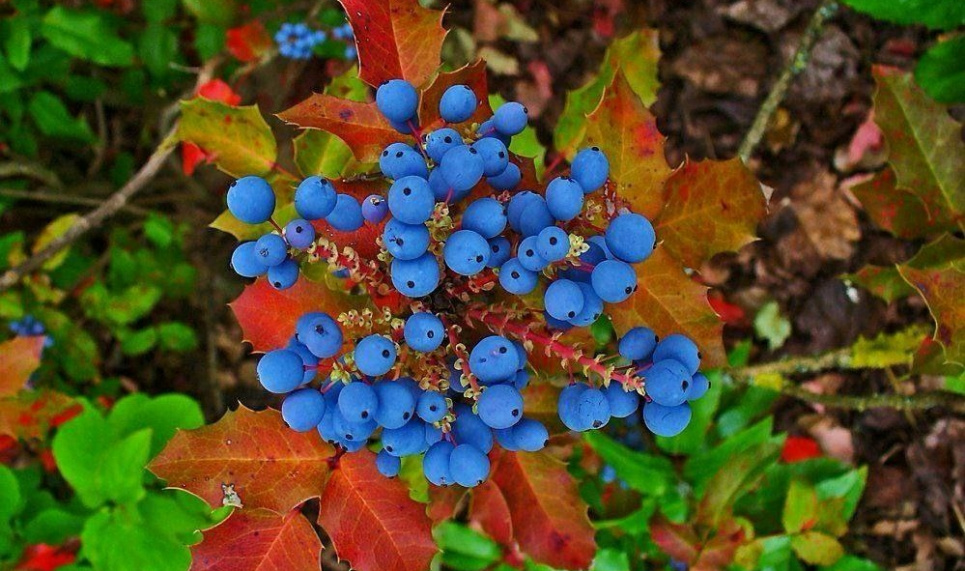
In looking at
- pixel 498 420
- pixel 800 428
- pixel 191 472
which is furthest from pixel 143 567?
pixel 800 428

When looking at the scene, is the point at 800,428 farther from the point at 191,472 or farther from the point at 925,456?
the point at 191,472

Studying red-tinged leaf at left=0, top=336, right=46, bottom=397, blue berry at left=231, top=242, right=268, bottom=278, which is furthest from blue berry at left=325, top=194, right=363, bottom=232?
red-tinged leaf at left=0, top=336, right=46, bottom=397

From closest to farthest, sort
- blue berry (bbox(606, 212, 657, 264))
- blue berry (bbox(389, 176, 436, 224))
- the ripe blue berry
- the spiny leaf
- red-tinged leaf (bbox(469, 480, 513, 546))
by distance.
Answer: blue berry (bbox(389, 176, 436, 224))
blue berry (bbox(606, 212, 657, 264))
the ripe blue berry
the spiny leaf
red-tinged leaf (bbox(469, 480, 513, 546))

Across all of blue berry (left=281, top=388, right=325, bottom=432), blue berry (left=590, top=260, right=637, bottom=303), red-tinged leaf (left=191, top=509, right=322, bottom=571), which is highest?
blue berry (left=590, top=260, right=637, bottom=303)

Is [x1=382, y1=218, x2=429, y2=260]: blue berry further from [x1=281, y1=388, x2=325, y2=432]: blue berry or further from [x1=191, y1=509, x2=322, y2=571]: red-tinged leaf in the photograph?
[x1=191, y1=509, x2=322, y2=571]: red-tinged leaf

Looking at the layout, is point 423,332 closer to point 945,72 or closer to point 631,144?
point 631,144

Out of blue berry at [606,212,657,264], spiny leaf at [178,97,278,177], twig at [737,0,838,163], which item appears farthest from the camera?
twig at [737,0,838,163]

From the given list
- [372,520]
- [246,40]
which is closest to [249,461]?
[372,520]
